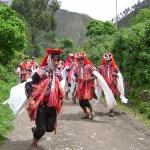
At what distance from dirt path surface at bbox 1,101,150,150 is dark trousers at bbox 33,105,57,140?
54cm

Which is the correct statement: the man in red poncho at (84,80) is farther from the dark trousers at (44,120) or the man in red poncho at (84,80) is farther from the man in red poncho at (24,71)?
the man in red poncho at (24,71)

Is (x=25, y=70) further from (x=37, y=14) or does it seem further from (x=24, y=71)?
(x=37, y=14)

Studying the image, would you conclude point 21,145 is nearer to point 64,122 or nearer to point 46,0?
point 64,122

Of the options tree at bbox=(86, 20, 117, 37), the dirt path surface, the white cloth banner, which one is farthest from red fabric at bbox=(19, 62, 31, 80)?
tree at bbox=(86, 20, 117, 37)

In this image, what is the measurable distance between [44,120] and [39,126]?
0.73ft

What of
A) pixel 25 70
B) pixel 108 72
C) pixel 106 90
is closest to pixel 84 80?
pixel 106 90

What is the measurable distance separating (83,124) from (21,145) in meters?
3.35

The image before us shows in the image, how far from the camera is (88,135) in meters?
12.9

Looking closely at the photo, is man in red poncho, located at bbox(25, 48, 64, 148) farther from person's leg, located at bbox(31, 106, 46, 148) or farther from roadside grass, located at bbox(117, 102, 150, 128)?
roadside grass, located at bbox(117, 102, 150, 128)

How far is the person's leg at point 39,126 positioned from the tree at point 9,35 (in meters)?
16.8

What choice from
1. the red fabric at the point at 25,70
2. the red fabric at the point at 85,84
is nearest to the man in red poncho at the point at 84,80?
the red fabric at the point at 85,84

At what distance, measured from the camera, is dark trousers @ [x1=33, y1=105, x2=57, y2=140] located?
35.2 feet

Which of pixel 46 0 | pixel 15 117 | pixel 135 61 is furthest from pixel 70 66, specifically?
pixel 46 0

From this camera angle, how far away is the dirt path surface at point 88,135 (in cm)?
1167
